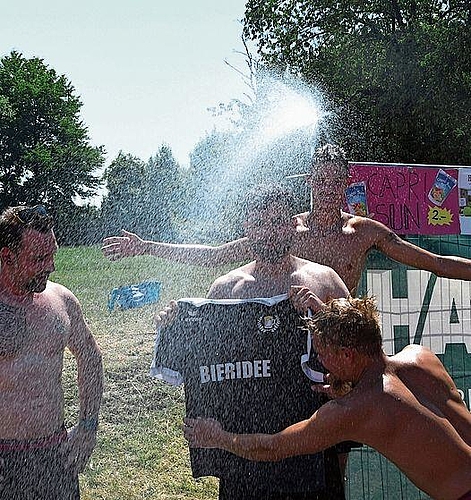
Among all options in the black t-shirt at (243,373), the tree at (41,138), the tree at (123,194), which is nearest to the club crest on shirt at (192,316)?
the black t-shirt at (243,373)

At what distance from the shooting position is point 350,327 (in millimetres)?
2934

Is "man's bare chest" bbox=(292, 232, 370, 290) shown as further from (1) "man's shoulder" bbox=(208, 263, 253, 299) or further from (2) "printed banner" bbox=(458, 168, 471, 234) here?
(2) "printed banner" bbox=(458, 168, 471, 234)

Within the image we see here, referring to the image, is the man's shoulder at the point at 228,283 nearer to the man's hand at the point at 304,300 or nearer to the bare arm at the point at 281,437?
the man's hand at the point at 304,300

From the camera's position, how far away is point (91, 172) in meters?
41.8

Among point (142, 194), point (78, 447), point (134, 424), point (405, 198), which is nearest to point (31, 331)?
point (78, 447)

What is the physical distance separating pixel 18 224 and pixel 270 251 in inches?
43.6

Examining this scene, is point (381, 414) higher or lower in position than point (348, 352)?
lower

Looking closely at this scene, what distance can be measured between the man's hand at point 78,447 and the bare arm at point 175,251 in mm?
835

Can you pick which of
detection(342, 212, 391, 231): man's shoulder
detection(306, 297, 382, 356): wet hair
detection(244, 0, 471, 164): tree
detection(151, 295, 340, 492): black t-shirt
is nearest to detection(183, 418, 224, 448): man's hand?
detection(151, 295, 340, 492): black t-shirt

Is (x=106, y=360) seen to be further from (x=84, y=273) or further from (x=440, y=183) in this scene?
(x=84, y=273)

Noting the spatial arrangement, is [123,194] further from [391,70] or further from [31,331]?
[31,331]

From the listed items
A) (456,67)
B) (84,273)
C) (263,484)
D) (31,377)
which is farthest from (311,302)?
(456,67)

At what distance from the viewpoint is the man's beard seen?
12.0 feet

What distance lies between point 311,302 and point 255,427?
0.62 meters
